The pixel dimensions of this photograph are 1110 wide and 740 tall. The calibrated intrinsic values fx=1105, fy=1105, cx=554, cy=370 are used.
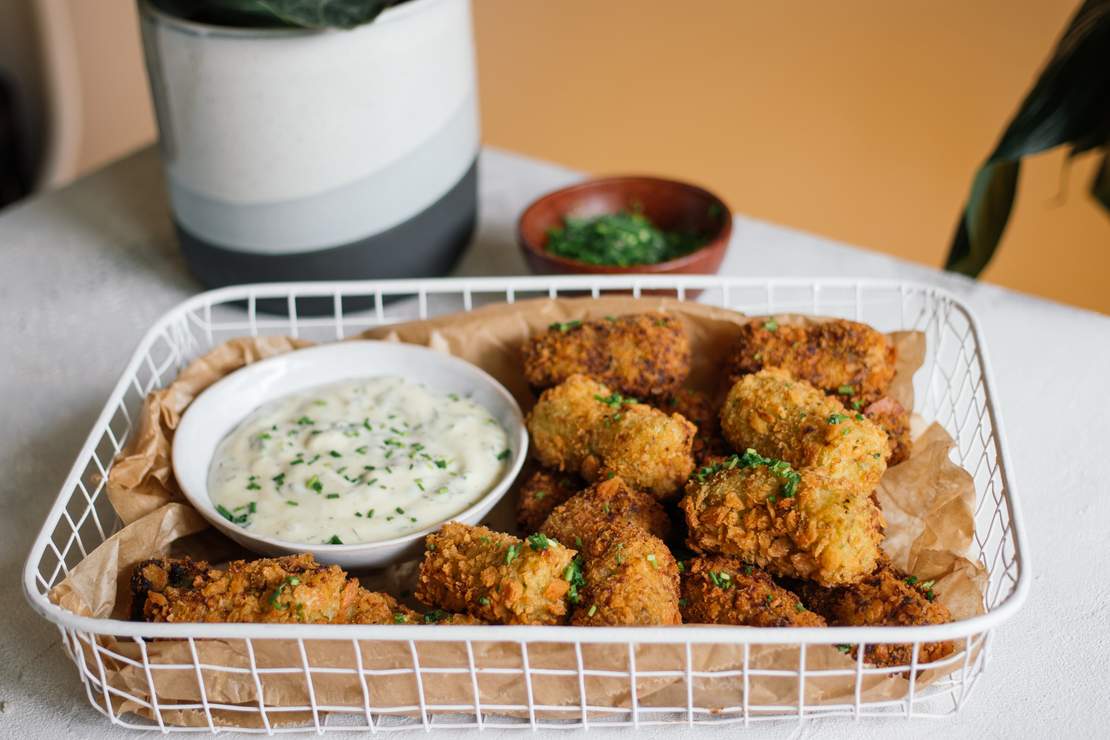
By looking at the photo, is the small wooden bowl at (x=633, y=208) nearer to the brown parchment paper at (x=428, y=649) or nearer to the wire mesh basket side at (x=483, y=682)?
the brown parchment paper at (x=428, y=649)

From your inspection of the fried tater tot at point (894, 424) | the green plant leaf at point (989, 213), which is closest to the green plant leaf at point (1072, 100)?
the green plant leaf at point (989, 213)

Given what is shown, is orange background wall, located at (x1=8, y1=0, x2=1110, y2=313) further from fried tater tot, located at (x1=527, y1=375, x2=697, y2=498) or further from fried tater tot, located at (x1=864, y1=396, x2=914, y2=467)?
fried tater tot, located at (x1=527, y1=375, x2=697, y2=498)

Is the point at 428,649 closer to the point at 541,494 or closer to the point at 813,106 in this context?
the point at 541,494

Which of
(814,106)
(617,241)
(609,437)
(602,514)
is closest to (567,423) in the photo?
(609,437)

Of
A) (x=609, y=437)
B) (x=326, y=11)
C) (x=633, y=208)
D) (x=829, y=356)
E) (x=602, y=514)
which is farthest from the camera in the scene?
(x=633, y=208)

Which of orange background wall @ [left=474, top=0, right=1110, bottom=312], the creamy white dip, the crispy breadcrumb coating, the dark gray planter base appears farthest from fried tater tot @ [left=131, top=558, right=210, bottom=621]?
orange background wall @ [left=474, top=0, right=1110, bottom=312]

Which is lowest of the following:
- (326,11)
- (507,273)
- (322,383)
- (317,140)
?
(507,273)

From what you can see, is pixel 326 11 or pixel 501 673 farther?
pixel 326 11
